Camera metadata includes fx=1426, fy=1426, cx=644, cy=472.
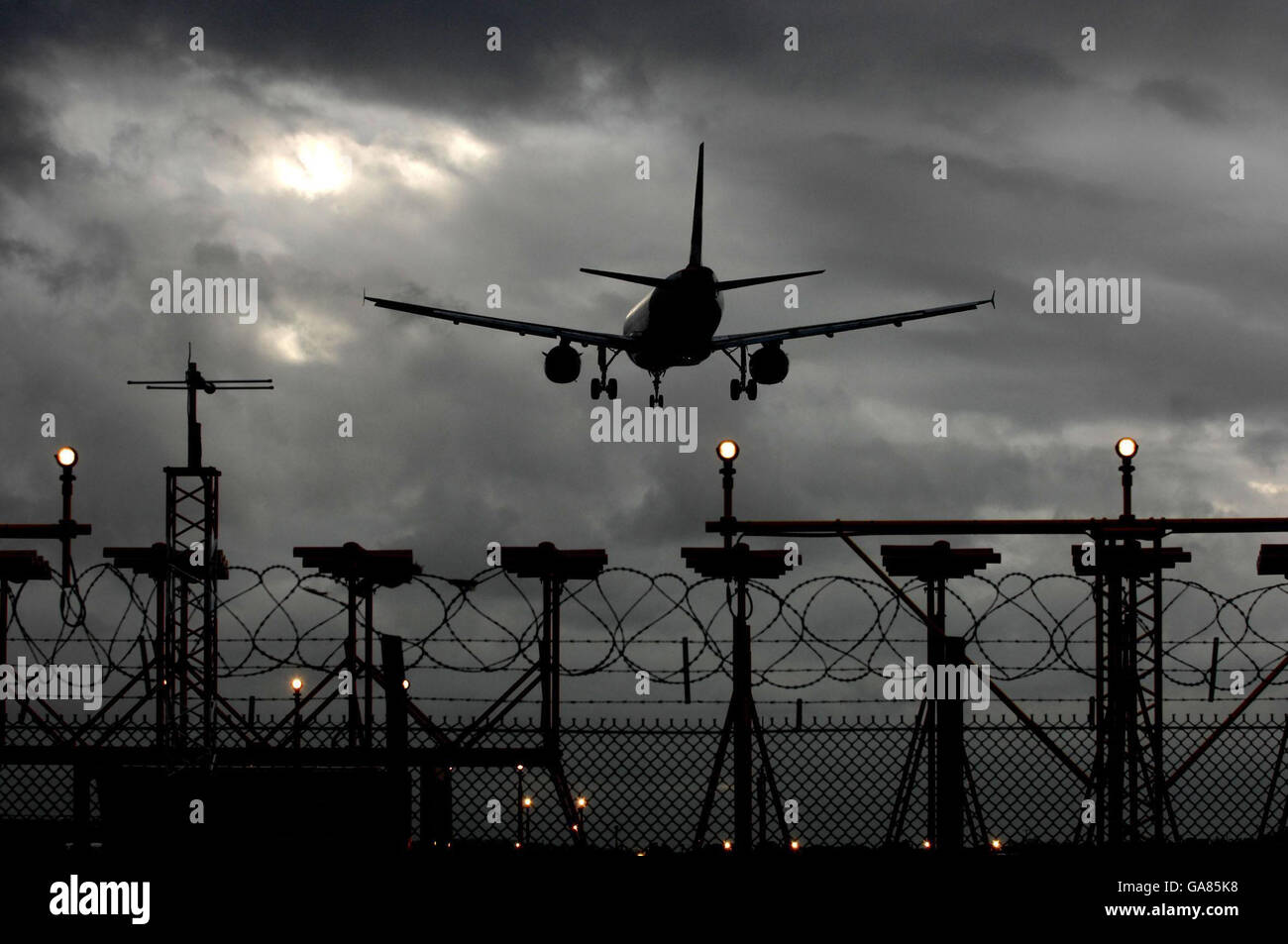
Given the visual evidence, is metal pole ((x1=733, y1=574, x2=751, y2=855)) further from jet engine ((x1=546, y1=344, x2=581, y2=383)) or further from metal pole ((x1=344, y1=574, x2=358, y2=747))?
jet engine ((x1=546, y1=344, x2=581, y2=383))

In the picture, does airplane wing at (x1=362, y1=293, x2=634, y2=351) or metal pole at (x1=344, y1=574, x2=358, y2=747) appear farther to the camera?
airplane wing at (x1=362, y1=293, x2=634, y2=351)

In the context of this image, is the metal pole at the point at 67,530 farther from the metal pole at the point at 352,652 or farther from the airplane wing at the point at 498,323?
the airplane wing at the point at 498,323

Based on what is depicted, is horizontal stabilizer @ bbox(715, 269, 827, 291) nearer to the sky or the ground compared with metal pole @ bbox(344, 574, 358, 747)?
nearer to the sky

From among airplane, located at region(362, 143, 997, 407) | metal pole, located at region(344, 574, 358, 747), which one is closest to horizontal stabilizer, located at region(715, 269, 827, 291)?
airplane, located at region(362, 143, 997, 407)

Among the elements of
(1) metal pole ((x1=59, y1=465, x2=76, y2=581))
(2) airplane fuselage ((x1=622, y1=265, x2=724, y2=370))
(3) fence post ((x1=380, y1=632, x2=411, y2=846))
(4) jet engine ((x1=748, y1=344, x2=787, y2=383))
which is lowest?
(3) fence post ((x1=380, y1=632, x2=411, y2=846))

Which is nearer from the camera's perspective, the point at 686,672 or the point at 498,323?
the point at 686,672

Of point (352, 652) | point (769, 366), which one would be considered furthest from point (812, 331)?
point (352, 652)

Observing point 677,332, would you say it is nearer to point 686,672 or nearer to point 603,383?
point 603,383
